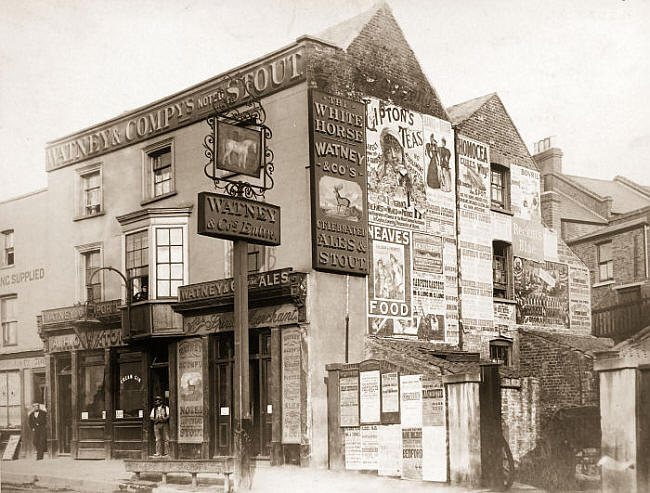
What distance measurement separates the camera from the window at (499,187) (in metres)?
21.0

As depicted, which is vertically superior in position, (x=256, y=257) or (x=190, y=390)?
(x=256, y=257)

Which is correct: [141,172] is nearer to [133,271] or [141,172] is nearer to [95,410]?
[133,271]

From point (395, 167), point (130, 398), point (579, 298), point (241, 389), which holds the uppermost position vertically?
point (395, 167)

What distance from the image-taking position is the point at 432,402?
13.9 metres

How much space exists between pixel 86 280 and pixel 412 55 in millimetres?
8890

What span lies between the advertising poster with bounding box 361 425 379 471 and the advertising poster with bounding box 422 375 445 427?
50.6 inches

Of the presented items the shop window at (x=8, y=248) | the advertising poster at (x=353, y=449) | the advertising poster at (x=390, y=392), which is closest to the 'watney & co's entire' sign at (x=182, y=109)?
the shop window at (x=8, y=248)

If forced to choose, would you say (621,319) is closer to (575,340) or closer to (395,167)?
(575,340)

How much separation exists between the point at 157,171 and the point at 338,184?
4711 mm

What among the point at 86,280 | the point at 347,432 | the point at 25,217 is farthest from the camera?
the point at 86,280

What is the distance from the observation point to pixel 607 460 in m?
11.2

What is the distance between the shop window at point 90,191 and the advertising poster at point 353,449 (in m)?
8.11

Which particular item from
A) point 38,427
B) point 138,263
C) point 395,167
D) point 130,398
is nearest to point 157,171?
point 138,263

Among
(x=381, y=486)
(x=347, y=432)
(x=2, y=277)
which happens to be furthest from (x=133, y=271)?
(x=381, y=486)
